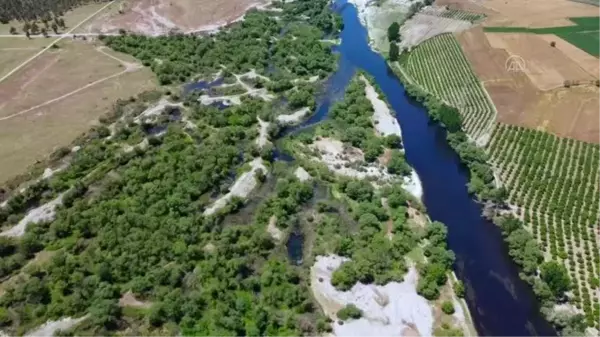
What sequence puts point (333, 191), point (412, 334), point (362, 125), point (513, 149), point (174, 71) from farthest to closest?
point (174, 71)
point (362, 125)
point (513, 149)
point (333, 191)
point (412, 334)

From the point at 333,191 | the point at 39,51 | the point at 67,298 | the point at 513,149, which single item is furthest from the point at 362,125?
the point at 39,51

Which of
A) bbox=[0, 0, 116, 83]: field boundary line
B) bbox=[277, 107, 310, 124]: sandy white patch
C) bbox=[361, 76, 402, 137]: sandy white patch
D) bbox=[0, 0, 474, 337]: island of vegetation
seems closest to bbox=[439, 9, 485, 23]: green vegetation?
bbox=[361, 76, 402, 137]: sandy white patch

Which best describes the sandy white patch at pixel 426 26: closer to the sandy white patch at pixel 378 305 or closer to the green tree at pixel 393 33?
the green tree at pixel 393 33

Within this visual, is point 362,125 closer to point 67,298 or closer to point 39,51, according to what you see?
point 67,298

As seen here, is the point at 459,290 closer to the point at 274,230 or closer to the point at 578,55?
the point at 274,230

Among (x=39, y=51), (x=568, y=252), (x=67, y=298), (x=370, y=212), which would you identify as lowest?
(x=568, y=252)

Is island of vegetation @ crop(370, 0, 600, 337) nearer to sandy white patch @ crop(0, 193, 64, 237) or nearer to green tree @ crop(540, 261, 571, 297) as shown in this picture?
green tree @ crop(540, 261, 571, 297)

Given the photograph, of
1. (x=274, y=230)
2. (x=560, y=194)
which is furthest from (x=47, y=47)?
(x=560, y=194)
